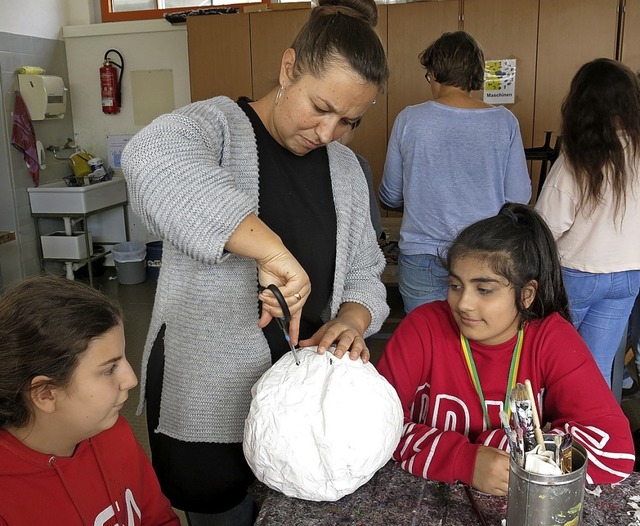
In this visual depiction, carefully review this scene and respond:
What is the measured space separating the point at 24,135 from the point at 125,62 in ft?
3.45

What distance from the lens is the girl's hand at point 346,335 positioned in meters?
1.03

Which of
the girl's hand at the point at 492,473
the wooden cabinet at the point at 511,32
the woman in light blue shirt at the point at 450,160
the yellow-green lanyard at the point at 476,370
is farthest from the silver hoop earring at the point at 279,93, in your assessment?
the wooden cabinet at the point at 511,32

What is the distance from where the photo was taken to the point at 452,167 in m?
2.21

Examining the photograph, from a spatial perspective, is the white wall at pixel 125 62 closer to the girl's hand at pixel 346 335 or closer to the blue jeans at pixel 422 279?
the blue jeans at pixel 422 279

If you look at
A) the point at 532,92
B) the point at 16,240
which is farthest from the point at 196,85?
the point at 532,92

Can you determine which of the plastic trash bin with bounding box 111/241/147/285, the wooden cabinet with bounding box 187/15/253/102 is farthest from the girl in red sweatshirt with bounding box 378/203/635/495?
the plastic trash bin with bounding box 111/241/147/285

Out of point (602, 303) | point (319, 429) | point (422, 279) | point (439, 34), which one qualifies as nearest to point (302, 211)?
point (319, 429)

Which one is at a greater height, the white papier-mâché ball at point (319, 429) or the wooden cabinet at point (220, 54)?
the wooden cabinet at point (220, 54)

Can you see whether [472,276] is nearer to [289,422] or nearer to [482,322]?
[482,322]

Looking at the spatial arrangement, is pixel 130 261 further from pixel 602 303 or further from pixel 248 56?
pixel 602 303

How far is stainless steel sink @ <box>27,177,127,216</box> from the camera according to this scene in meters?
4.70

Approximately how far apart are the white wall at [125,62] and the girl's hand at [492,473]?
462 cm

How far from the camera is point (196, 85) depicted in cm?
448

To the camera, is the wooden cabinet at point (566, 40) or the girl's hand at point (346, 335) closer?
the girl's hand at point (346, 335)
